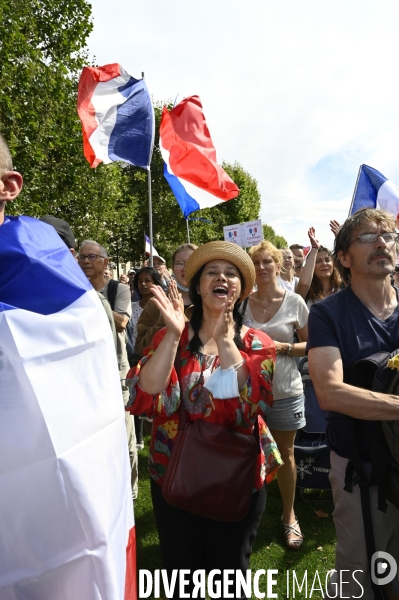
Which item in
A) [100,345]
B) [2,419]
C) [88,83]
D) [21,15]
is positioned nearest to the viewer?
[2,419]

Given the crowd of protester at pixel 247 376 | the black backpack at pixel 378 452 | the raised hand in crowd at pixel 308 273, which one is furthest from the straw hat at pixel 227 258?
the raised hand in crowd at pixel 308 273

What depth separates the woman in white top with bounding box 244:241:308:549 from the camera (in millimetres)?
3727

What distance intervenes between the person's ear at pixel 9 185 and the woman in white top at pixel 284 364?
2.65m

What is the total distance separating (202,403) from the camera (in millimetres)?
2410

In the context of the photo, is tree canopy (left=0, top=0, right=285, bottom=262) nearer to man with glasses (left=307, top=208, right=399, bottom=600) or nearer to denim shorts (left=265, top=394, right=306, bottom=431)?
denim shorts (left=265, top=394, right=306, bottom=431)

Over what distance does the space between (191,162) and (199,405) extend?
4986 mm

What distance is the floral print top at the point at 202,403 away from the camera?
2.37 m

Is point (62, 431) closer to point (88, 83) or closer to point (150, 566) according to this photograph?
point (150, 566)

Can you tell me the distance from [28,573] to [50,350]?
50 centimetres

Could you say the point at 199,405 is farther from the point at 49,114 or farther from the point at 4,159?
the point at 49,114

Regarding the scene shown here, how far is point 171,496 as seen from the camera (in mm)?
2215

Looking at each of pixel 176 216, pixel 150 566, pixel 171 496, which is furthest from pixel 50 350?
pixel 176 216

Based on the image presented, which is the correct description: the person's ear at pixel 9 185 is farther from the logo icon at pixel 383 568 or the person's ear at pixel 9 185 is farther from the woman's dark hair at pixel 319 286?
the woman's dark hair at pixel 319 286

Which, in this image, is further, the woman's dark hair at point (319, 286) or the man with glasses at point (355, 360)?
the woman's dark hair at point (319, 286)
